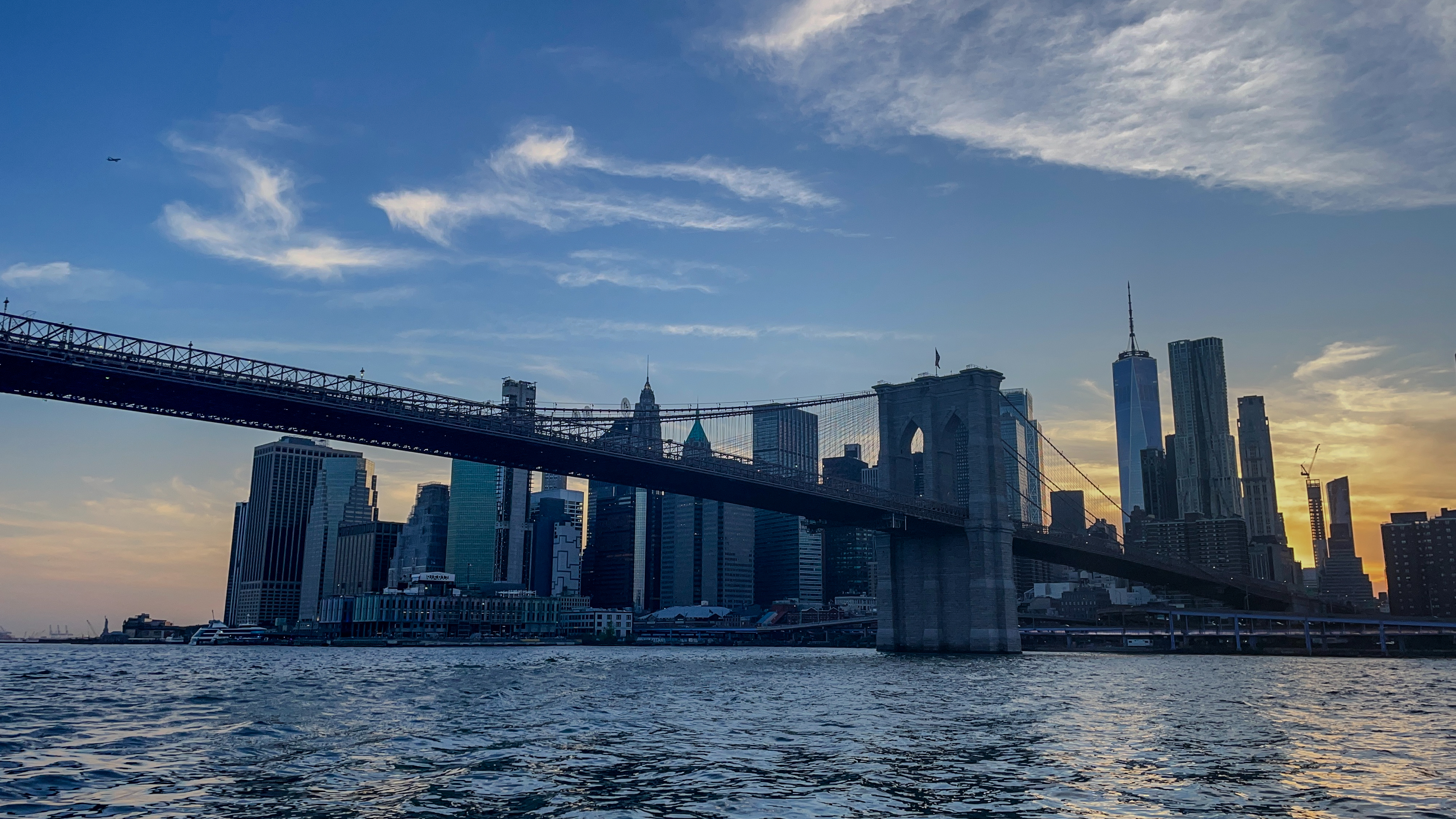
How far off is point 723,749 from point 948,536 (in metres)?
62.8

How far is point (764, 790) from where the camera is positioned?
16609 mm

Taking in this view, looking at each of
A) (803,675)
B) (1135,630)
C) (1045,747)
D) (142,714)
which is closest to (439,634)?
(1135,630)

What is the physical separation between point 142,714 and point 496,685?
15.8 m

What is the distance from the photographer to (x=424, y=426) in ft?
185

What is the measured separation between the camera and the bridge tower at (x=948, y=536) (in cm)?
7962

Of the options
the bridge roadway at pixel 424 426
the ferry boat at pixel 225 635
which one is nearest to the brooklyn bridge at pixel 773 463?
the bridge roadway at pixel 424 426

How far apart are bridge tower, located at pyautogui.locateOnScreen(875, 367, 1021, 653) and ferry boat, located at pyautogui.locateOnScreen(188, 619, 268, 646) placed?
13154 cm

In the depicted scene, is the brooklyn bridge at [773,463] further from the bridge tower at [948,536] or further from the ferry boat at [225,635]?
the ferry boat at [225,635]

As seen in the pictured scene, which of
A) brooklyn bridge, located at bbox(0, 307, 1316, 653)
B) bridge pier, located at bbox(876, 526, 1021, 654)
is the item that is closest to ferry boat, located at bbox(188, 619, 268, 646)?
brooklyn bridge, located at bbox(0, 307, 1316, 653)

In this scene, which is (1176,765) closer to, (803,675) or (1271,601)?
(803,675)

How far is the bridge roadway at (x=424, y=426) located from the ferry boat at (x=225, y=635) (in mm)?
128891

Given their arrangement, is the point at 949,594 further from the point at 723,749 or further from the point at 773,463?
the point at 723,749

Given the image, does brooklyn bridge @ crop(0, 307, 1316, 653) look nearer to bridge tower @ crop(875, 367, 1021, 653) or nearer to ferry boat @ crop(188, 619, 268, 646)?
bridge tower @ crop(875, 367, 1021, 653)

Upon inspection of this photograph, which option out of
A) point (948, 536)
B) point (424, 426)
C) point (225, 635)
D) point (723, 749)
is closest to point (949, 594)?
point (948, 536)
